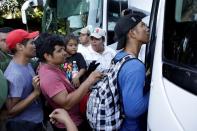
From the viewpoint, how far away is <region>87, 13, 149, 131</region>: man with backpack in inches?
127

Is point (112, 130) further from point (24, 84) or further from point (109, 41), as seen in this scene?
point (109, 41)

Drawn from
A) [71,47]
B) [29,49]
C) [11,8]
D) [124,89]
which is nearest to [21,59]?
[29,49]

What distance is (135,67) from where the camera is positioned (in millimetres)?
3223

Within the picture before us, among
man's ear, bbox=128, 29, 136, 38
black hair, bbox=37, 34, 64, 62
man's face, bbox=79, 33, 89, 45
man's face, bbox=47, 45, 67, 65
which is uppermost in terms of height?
man's ear, bbox=128, 29, 136, 38

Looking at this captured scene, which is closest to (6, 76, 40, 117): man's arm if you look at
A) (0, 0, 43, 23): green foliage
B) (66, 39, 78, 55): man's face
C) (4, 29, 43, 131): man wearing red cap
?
(4, 29, 43, 131): man wearing red cap

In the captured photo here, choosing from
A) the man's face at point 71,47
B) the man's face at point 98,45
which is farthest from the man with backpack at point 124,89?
the man's face at point 98,45

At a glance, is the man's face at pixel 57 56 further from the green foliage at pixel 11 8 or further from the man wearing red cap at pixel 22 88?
the green foliage at pixel 11 8

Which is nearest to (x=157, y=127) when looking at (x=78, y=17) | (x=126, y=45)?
(x=126, y=45)

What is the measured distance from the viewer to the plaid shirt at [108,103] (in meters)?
3.32

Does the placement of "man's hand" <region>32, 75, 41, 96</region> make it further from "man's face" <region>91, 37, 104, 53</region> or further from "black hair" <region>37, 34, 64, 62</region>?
"man's face" <region>91, 37, 104, 53</region>

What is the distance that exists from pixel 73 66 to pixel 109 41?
1.63m

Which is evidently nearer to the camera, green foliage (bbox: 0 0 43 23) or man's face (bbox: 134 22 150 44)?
man's face (bbox: 134 22 150 44)

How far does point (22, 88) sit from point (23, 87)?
27 millimetres

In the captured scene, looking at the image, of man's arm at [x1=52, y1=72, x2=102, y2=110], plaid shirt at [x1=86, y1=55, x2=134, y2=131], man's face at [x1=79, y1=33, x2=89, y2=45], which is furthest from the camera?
man's face at [x1=79, y1=33, x2=89, y2=45]
